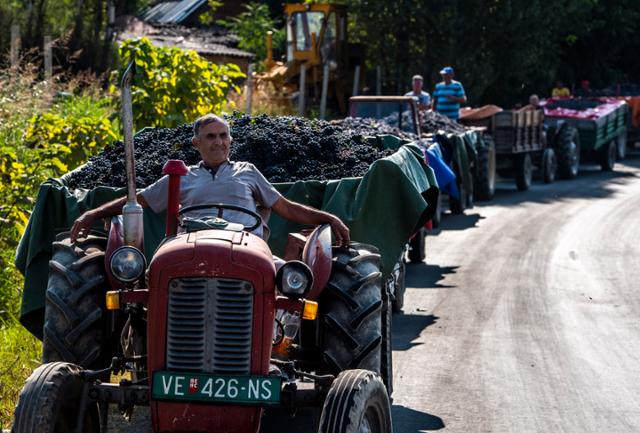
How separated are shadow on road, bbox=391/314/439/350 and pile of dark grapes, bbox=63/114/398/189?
5.79ft

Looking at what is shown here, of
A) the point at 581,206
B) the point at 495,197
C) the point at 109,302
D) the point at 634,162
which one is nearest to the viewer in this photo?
the point at 109,302

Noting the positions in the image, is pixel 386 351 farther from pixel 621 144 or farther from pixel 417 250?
pixel 621 144

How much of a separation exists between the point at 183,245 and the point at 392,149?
5098mm

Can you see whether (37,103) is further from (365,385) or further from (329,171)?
(365,385)

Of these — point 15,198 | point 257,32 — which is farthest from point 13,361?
point 257,32

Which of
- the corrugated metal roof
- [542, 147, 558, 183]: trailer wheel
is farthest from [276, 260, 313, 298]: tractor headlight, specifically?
the corrugated metal roof

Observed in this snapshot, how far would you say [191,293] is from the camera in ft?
20.5

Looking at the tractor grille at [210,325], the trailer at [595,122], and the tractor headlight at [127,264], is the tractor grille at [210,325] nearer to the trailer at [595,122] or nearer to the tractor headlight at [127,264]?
the tractor headlight at [127,264]

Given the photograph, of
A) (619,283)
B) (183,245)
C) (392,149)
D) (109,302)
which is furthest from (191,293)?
(619,283)

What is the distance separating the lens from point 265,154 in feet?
33.1

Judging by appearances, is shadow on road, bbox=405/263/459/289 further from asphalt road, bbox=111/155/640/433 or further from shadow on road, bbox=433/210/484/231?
shadow on road, bbox=433/210/484/231

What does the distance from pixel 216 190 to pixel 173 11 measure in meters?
45.7

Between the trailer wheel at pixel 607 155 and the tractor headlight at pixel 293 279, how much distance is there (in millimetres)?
24822

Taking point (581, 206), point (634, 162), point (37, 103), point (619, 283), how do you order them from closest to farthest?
point (619, 283) → point (37, 103) → point (581, 206) → point (634, 162)
